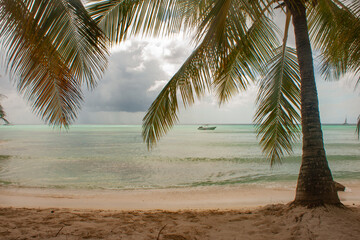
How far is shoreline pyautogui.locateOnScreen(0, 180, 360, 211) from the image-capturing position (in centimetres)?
645

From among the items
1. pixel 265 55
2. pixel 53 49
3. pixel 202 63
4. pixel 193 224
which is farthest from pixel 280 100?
pixel 53 49

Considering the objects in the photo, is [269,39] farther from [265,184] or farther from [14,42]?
[265,184]

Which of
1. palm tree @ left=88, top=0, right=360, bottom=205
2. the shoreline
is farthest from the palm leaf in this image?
the shoreline

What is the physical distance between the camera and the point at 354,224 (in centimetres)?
336

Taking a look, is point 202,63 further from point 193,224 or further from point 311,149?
point 193,224

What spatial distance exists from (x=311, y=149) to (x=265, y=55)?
2175 millimetres

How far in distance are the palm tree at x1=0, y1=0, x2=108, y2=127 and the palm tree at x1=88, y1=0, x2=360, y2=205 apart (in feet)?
3.39

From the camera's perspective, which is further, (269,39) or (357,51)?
(269,39)

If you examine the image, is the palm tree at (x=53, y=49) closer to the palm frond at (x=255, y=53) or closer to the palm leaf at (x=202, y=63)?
the palm leaf at (x=202, y=63)

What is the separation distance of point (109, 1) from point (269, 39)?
3.20 metres

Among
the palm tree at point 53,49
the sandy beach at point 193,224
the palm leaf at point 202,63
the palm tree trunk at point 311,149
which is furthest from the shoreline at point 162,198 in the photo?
the palm tree at point 53,49

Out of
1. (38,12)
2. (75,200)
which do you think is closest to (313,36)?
(38,12)

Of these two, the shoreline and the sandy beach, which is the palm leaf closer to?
the sandy beach

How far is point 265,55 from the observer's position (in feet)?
16.2
